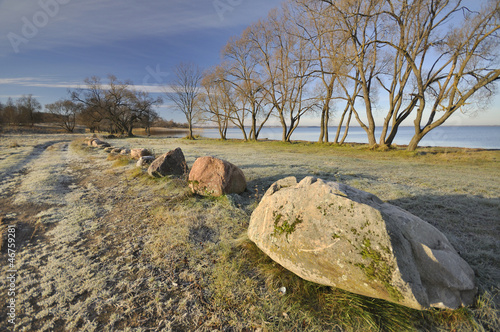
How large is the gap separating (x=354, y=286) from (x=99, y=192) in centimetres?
702

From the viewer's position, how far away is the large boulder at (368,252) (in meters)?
1.97

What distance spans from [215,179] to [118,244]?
2578mm

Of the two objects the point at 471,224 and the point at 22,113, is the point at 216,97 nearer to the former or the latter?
the point at 471,224

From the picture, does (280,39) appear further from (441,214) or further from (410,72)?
(441,214)

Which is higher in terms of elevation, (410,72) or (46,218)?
(410,72)

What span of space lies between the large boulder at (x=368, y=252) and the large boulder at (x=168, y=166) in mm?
5310

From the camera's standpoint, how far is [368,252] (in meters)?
2.07

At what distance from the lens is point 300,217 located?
2.61 meters

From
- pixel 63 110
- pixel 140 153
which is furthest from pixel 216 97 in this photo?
pixel 63 110

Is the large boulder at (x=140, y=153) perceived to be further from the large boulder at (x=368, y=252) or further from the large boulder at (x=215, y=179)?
the large boulder at (x=368, y=252)

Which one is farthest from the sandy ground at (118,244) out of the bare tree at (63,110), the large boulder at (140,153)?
the bare tree at (63,110)

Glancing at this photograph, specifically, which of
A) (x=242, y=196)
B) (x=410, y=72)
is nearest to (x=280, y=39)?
(x=410, y=72)

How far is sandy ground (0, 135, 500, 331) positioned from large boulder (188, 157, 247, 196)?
1.44ft

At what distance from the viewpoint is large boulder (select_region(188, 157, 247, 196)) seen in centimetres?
548
